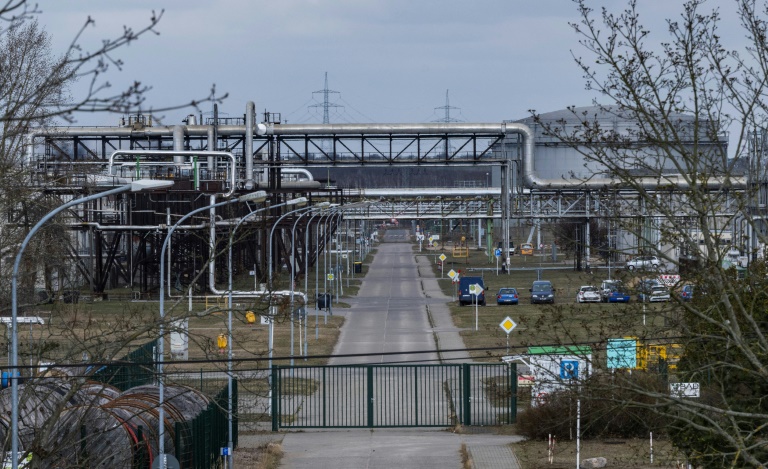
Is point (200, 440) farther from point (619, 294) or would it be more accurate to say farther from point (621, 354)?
point (621, 354)

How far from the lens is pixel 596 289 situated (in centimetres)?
1272

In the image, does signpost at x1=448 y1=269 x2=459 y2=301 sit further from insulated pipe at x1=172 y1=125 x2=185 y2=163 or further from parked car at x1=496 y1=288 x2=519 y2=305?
insulated pipe at x1=172 y1=125 x2=185 y2=163

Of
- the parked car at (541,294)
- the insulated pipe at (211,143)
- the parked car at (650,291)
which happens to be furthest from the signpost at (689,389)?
the insulated pipe at (211,143)

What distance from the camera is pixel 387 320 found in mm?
48812

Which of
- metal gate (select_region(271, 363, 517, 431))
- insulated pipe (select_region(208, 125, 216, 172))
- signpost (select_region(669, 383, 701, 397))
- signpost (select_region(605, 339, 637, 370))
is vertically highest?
insulated pipe (select_region(208, 125, 216, 172))

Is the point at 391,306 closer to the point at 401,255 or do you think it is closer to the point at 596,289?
the point at 596,289

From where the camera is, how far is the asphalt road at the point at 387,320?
3721cm

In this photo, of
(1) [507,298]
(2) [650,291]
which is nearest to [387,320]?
(1) [507,298]

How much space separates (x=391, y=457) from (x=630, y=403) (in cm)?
1251

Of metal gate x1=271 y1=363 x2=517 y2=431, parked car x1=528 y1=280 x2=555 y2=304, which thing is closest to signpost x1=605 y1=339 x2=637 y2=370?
metal gate x1=271 y1=363 x2=517 y2=431

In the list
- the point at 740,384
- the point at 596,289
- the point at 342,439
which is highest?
the point at 596,289

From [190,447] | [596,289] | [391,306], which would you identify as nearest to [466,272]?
[391,306]

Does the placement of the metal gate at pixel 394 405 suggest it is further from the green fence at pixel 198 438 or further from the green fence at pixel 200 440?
the green fence at pixel 200 440

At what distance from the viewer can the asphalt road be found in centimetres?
3721
